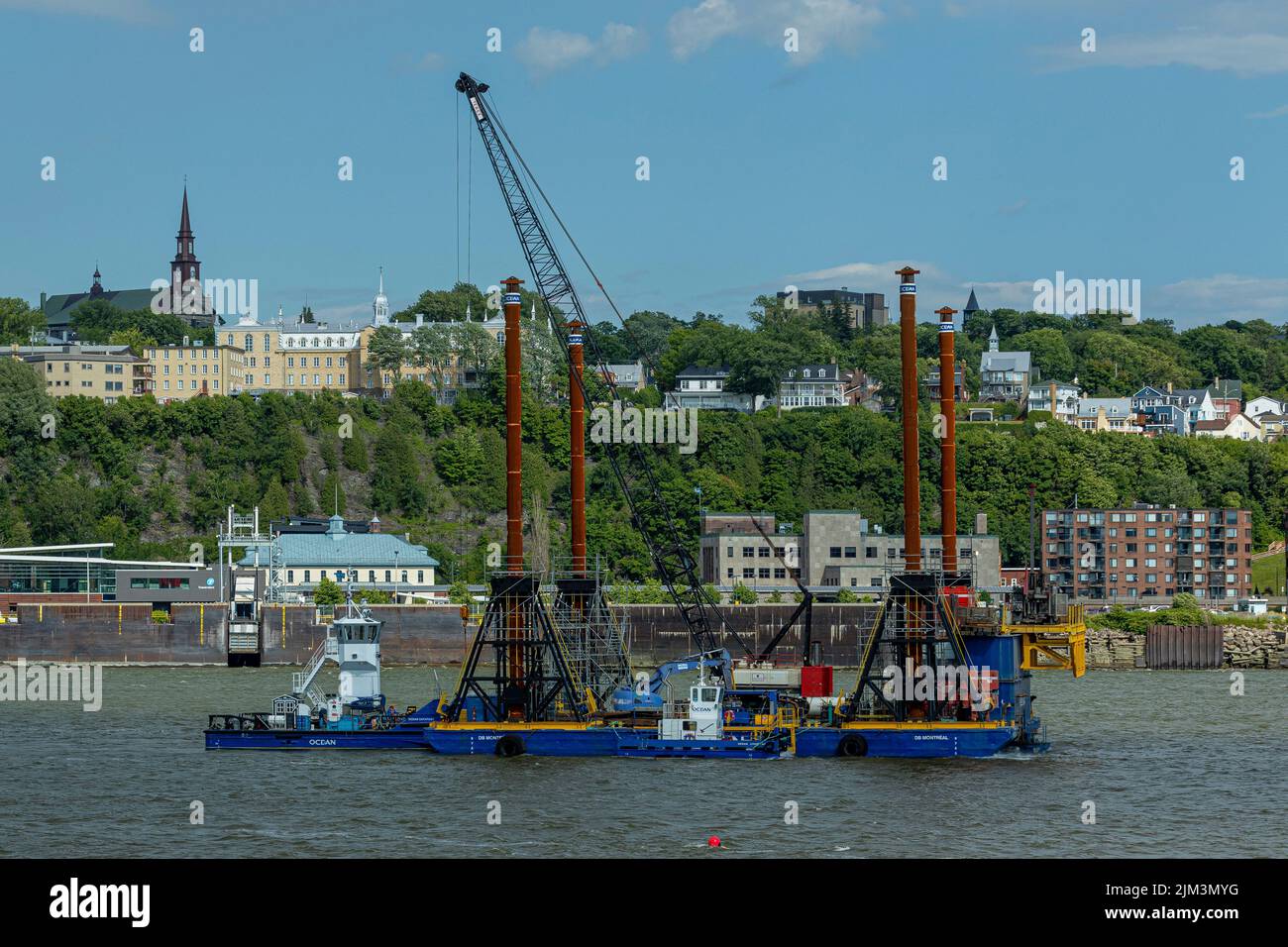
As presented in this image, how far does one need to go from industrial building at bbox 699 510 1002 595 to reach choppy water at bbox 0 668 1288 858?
71.9 m

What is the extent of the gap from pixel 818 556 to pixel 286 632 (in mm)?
43187

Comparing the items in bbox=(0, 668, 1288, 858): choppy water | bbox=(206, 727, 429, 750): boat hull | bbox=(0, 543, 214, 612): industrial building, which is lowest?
bbox=(0, 668, 1288, 858): choppy water

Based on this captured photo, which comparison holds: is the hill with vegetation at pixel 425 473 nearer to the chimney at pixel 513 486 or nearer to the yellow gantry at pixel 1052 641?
the chimney at pixel 513 486

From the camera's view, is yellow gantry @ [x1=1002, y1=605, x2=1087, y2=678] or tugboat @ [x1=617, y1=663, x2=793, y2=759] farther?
yellow gantry @ [x1=1002, y1=605, x2=1087, y2=678]

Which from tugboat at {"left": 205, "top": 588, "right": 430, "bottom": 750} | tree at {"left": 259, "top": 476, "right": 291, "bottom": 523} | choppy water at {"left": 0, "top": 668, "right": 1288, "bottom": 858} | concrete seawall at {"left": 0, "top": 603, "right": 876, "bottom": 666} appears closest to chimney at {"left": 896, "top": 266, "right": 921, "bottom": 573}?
choppy water at {"left": 0, "top": 668, "right": 1288, "bottom": 858}

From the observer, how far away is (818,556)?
14850 cm

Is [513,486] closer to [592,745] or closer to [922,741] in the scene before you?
[592,745]

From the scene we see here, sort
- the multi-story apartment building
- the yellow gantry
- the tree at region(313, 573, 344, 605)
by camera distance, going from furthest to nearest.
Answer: the multi-story apartment building < the tree at region(313, 573, 344, 605) < the yellow gantry

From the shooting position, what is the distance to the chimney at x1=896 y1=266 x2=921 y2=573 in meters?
61.4

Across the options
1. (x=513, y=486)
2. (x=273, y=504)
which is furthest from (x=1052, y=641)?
(x=273, y=504)

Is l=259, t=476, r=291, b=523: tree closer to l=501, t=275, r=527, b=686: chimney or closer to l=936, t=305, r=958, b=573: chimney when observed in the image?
l=501, t=275, r=527, b=686: chimney

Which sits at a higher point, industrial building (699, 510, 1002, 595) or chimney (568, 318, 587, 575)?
chimney (568, 318, 587, 575)
